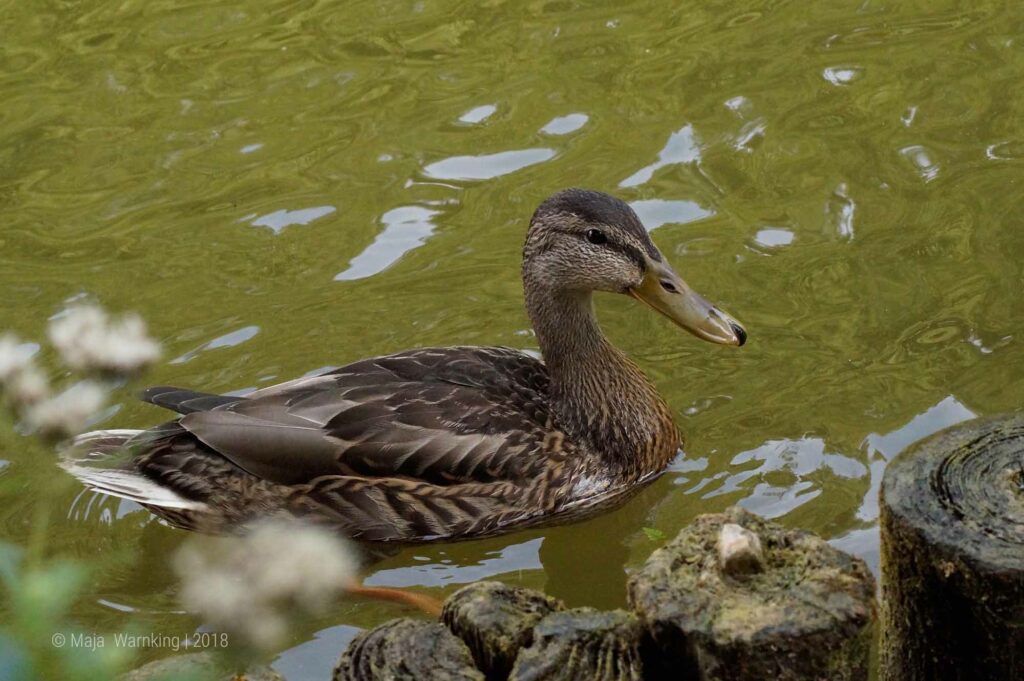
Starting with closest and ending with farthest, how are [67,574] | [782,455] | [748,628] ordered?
[67,574]
[748,628]
[782,455]

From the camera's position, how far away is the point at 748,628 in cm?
307

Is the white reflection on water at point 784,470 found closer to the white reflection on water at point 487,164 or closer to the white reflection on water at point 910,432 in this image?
the white reflection on water at point 910,432

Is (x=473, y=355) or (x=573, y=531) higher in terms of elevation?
(x=473, y=355)

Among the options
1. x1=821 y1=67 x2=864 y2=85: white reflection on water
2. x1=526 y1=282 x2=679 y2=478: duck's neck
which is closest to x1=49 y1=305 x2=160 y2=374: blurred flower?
x1=526 y1=282 x2=679 y2=478: duck's neck

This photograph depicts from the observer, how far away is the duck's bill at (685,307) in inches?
246

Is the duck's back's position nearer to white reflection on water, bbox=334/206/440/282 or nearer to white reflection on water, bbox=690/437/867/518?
white reflection on water, bbox=690/437/867/518

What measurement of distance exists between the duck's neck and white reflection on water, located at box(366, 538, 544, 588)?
670 millimetres

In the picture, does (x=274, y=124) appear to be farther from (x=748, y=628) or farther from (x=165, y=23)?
(x=748, y=628)

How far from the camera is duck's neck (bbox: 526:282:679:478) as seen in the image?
21.6 ft

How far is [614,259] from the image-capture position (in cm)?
644

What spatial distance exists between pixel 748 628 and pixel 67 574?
5.31 ft

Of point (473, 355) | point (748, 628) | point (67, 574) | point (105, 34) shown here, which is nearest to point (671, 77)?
point (473, 355)

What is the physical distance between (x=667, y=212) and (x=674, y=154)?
585 mm

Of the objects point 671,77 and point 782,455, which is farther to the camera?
point 671,77
